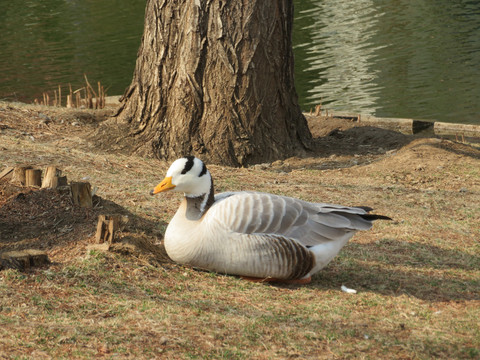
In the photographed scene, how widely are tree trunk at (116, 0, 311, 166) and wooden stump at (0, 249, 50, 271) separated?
437 cm

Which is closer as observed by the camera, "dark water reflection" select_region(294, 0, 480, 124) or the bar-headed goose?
the bar-headed goose

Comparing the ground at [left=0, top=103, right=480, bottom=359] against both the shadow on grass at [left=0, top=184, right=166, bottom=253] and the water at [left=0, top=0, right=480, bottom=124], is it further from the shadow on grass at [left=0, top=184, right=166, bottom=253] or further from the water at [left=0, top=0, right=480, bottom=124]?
the water at [left=0, top=0, right=480, bottom=124]

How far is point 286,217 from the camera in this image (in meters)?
5.46

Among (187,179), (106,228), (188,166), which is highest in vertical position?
(188,166)

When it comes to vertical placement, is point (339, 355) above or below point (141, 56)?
below

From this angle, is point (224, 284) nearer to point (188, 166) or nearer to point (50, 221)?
point (188, 166)

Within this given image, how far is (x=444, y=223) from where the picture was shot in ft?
24.4

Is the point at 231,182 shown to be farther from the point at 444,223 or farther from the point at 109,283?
the point at 109,283

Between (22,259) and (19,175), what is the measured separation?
6.26ft

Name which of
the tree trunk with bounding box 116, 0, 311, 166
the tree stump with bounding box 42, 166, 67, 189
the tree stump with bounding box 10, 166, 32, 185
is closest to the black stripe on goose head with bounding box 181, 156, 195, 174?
the tree stump with bounding box 42, 166, 67, 189

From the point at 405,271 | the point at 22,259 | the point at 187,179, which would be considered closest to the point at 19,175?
the point at 22,259

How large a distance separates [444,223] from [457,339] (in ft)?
9.86

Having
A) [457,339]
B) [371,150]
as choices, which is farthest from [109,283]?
[371,150]

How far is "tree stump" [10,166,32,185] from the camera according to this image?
684 cm
